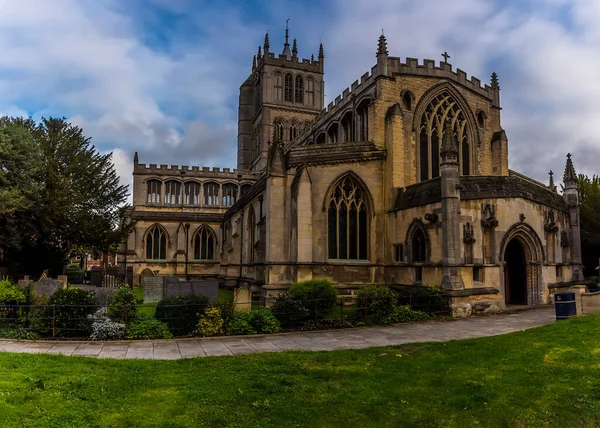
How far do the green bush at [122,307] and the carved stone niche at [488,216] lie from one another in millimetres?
14217

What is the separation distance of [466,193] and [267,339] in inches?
431

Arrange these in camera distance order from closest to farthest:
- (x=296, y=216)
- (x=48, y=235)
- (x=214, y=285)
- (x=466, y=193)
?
(x=214, y=285) < (x=466, y=193) < (x=296, y=216) < (x=48, y=235)

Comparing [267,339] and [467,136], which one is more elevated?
[467,136]

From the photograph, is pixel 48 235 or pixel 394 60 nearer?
pixel 394 60

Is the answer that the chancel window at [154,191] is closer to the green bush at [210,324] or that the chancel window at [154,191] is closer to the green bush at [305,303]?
the green bush at [305,303]

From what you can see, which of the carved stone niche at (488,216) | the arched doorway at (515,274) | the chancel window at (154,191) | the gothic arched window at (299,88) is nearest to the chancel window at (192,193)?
the chancel window at (154,191)

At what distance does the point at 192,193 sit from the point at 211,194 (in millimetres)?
2134

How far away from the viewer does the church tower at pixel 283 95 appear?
64.2m

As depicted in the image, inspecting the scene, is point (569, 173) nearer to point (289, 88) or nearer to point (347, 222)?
point (347, 222)

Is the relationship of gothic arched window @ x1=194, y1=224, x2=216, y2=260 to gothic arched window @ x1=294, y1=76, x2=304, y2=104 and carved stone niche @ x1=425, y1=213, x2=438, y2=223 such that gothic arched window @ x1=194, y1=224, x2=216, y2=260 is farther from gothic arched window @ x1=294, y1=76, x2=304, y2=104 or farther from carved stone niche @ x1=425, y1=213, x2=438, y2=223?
carved stone niche @ x1=425, y1=213, x2=438, y2=223

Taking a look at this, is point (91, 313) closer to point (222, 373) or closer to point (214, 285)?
point (214, 285)

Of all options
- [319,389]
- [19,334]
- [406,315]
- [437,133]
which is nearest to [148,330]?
[19,334]

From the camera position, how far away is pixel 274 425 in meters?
6.55

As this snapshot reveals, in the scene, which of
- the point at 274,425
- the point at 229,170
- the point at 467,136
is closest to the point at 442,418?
the point at 274,425
